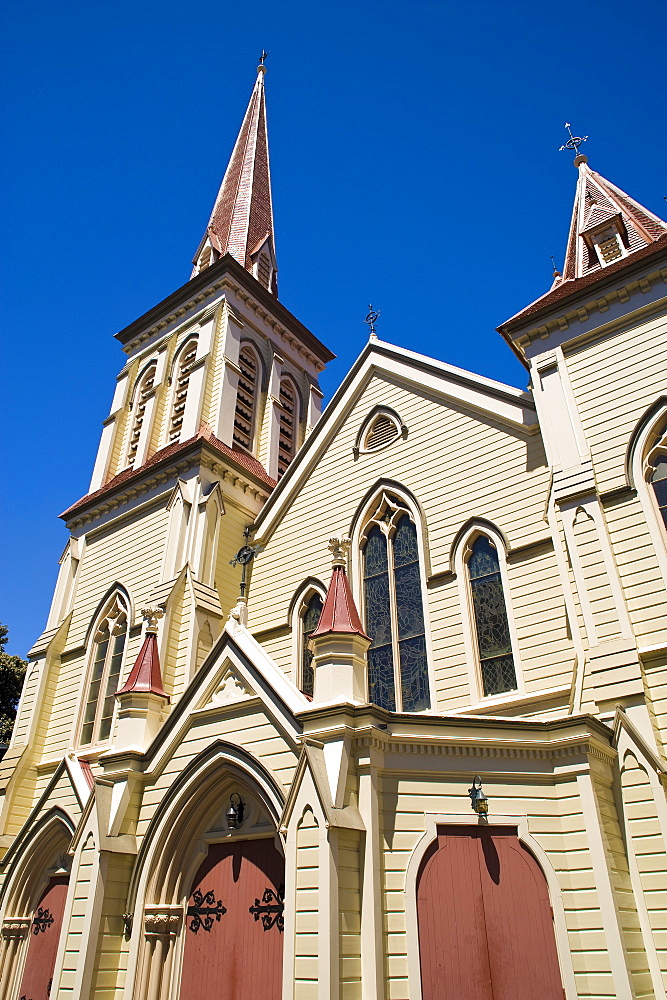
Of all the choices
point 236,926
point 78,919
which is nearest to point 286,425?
point 78,919

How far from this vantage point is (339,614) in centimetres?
1006

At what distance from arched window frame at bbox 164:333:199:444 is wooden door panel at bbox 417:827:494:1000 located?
15.6 meters

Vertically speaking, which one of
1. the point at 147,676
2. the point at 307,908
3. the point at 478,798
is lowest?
the point at 307,908

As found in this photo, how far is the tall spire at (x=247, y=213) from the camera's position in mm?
29609

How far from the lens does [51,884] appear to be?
1363cm

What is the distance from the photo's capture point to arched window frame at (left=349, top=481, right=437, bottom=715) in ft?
44.0

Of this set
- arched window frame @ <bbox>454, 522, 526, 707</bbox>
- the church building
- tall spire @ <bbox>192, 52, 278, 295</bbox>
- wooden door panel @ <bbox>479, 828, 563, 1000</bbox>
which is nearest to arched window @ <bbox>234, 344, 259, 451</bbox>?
the church building

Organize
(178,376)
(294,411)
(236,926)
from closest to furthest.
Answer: (236,926) → (178,376) → (294,411)

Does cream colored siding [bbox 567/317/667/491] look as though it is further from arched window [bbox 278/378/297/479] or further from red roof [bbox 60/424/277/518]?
arched window [bbox 278/378/297/479]

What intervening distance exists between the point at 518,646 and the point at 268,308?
1705cm

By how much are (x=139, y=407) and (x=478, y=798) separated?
19263 mm

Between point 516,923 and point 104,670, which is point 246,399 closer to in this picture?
point 104,670

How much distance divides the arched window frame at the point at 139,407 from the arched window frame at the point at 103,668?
19.1 feet

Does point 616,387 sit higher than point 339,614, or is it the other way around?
point 616,387
